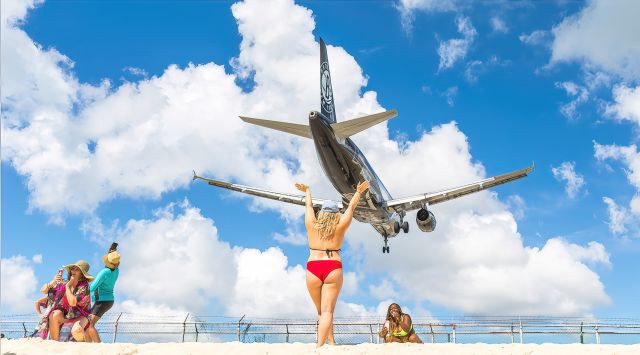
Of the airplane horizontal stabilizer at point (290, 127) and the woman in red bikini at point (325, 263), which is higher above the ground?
the airplane horizontal stabilizer at point (290, 127)

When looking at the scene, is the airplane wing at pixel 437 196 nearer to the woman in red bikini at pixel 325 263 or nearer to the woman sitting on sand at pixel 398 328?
the woman sitting on sand at pixel 398 328

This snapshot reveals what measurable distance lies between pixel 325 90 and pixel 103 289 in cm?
3387

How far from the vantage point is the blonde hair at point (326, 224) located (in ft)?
21.4

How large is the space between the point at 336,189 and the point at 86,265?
25.0 metres

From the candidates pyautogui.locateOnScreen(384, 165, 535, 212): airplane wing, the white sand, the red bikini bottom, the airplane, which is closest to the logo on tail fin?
the airplane

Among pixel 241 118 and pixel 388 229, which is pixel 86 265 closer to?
pixel 241 118

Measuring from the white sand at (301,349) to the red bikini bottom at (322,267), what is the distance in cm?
84

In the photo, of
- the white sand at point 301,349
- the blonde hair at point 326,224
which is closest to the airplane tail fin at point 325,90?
the white sand at point 301,349

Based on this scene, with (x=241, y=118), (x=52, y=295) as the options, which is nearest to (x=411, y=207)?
(x=241, y=118)

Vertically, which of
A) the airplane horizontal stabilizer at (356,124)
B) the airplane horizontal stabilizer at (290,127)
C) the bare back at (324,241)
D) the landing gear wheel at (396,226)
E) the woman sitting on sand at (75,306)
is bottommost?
the woman sitting on sand at (75,306)

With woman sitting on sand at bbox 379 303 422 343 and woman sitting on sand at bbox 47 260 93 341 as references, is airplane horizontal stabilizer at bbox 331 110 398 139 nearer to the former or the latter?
woman sitting on sand at bbox 379 303 422 343

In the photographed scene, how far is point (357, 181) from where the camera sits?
106ft

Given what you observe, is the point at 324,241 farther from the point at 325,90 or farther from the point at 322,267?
the point at 325,90

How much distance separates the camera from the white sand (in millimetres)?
6555
